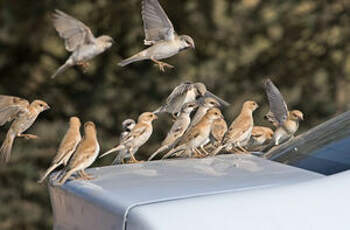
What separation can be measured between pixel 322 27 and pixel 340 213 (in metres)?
3.88

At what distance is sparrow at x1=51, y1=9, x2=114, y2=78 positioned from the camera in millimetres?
2527

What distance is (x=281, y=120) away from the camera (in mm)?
2895

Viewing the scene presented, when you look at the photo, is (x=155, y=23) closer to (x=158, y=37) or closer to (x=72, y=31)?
(x=158, y=37)

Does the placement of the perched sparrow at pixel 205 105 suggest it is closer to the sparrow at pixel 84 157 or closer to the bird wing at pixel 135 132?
the bird wing at pixel 135 132

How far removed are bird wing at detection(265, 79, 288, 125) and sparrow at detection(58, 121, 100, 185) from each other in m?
0.88

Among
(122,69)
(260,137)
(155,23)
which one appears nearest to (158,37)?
(155,23)

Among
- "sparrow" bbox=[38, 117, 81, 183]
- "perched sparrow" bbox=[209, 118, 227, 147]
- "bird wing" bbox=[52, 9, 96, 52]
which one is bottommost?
"perched sparrow" bbox=[209, 118, 227, 147]

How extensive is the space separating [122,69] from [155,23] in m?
2.45

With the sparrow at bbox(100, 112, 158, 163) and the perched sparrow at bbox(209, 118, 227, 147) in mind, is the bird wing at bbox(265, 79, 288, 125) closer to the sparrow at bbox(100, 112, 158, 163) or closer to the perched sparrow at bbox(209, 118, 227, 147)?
the perched sparrow at bbox(209, 118, 227, 147)

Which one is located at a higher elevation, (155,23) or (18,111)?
(155,23)

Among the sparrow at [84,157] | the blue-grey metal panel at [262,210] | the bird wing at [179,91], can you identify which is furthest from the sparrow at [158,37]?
the blue-grey metal panel at [262,210]

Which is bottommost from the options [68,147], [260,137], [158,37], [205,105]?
[260,137]

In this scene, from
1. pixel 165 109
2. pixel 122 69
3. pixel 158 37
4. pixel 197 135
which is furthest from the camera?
pixel 122 69

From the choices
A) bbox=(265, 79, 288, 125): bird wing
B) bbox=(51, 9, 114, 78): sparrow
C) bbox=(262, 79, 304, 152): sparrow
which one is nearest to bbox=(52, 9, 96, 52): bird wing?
bbox=(51, 9, 114, 78): sparrow
